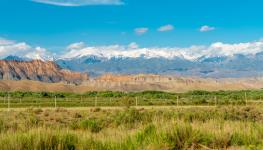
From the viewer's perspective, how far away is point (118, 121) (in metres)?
27.1

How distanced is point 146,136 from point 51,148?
9.70 ft

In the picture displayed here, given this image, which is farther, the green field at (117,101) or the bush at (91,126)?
the green field at (117,101)

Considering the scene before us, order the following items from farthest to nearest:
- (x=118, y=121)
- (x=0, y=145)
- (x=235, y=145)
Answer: (x=118, y=121), (x=235, y=145), (x=0, y=145)

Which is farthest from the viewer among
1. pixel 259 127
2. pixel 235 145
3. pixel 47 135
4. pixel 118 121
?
pixel 118 121

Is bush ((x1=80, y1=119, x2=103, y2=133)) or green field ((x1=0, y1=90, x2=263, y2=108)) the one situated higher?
bush ((x1=80, y1=119, x2=103, y2=133))

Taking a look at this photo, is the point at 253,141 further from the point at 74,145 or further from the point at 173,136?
the point at 74,145

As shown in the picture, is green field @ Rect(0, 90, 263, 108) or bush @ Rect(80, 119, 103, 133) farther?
green field @ Rect(0, 90, 263, 108)

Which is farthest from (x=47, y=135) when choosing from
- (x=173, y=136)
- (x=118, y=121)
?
(x=118, y=121)

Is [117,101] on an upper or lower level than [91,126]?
lower

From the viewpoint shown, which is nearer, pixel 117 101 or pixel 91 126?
pixel 91 126

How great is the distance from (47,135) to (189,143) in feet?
13.3

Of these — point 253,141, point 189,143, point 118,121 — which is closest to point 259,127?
point 253,141

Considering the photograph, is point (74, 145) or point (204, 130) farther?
point (204, 130)

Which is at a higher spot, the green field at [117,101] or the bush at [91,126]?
the bush at [91,126]
